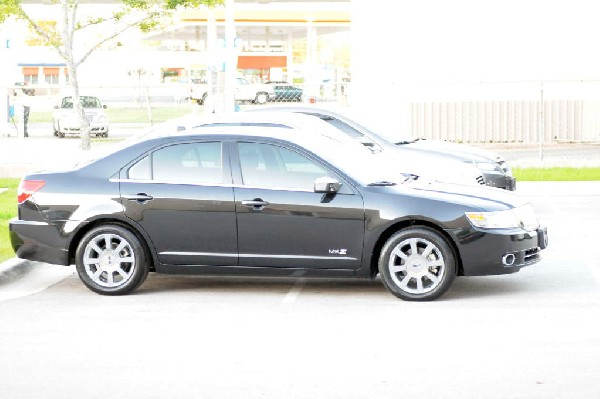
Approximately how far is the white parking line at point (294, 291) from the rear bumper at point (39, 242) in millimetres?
1945

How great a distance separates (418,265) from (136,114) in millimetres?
19885

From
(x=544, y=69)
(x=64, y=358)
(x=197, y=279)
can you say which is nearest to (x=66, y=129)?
(x=544, y=69)

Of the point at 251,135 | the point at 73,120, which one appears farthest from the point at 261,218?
the point at 73,120

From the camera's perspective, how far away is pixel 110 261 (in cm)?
1157

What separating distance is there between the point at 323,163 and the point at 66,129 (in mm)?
24635

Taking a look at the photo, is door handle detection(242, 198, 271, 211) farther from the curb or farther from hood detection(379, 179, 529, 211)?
the curb

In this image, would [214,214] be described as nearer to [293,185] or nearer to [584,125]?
[293,185]

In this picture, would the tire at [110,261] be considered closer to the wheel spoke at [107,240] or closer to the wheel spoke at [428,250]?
the wheel spoke at [107,240]

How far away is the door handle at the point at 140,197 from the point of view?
11.6m

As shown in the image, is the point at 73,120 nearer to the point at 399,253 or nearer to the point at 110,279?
the point at 110,279

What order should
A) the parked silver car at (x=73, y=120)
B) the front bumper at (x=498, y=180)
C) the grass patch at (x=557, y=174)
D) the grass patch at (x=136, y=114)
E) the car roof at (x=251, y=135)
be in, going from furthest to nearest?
the parked silver car at (x=73, y=120), the grass patch at (x=136, y=114), the grass patch at (x=557, y=174), the front bumper at (x=498, y=180), the car roof at (x=251, y=135)

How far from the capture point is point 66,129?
35.2m

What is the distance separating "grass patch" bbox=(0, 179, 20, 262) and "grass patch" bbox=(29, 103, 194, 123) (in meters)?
4.37

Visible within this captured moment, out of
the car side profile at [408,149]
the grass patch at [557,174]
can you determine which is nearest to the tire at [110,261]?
the car side profile at [408,149]
